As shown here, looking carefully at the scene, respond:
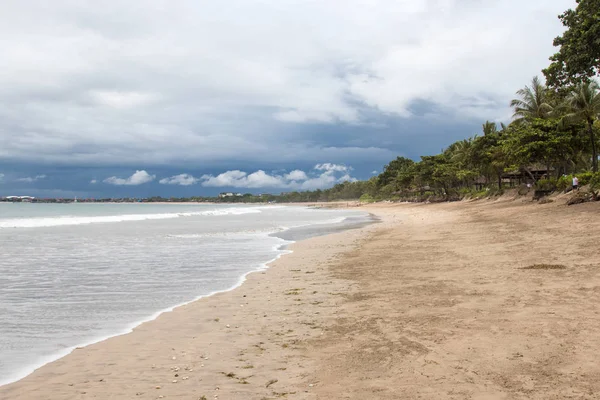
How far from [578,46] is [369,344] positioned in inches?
855

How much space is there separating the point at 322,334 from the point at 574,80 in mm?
23206

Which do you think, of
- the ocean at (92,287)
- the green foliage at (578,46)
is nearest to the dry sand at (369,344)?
the ocean at (92,287)

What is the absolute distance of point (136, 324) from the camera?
774cm

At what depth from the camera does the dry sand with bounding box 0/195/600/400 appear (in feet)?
15.2

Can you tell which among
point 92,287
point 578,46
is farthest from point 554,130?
point 92,287

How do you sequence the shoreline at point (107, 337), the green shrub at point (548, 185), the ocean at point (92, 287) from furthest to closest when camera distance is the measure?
the green shrub at point (548, 185), the ocean at point (92, 287), the shoreline at point (107, 337)

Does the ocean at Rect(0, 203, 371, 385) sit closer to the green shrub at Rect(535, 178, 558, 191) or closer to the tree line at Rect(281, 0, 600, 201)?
the tree line at Rect(281, 0, 600, 201)

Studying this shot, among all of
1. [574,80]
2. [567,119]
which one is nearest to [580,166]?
[567,119]

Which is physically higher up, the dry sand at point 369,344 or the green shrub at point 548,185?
the green shrub at point 548,185

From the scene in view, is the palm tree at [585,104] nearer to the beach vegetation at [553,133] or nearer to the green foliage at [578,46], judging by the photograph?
the beach vegetation at [553,133]

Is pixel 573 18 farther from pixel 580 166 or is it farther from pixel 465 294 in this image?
pixel 580 166

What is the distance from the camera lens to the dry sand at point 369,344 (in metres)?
4.64

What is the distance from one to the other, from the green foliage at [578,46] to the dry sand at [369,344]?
14.7 metres

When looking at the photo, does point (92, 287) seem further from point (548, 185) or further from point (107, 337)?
point (548, 185)
